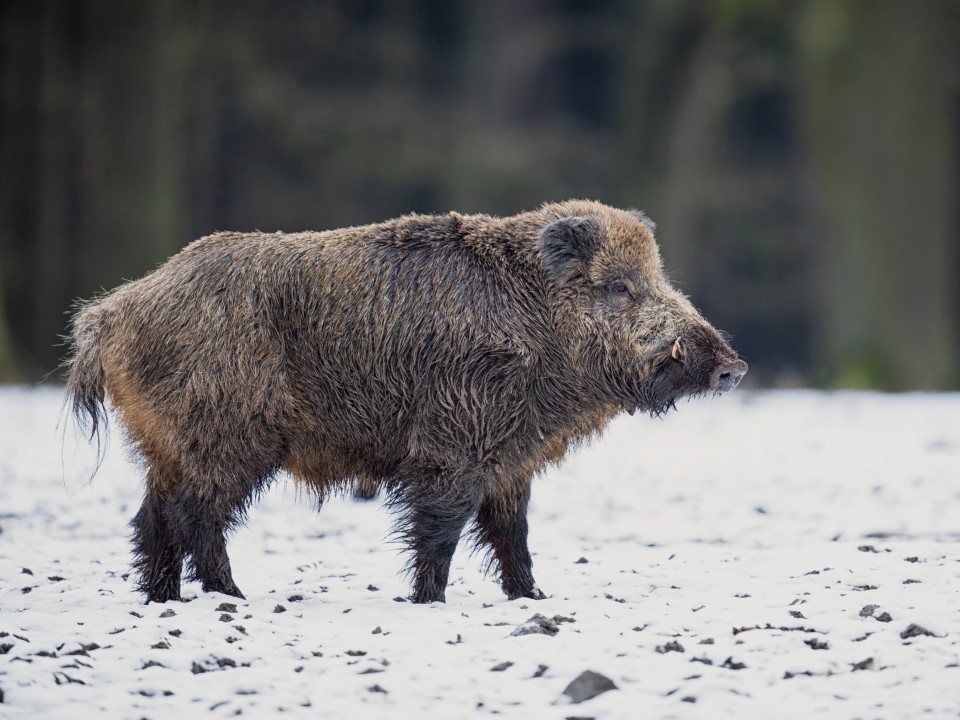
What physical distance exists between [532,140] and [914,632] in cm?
2055

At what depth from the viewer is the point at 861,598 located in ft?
19.1

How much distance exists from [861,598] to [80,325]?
407 centimetres

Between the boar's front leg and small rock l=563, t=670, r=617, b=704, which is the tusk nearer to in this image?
the boar's front leg

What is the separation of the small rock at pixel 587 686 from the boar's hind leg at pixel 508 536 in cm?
187

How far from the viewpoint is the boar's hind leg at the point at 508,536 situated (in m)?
6.61

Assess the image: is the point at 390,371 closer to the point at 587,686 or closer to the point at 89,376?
the point at 89,376

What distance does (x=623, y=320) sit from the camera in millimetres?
6688

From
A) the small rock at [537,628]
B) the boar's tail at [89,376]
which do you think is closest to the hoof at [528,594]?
the small rock at [537,628]

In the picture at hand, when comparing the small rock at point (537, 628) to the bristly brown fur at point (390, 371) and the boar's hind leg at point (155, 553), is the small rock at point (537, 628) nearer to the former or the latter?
the bristly brown fur at point (390, 371)

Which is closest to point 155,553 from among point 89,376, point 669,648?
point 89,376

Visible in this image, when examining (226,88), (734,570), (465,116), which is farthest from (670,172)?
(734,570)

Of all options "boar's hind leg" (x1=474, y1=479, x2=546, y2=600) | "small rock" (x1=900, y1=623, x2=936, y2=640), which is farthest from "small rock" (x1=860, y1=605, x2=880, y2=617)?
"boar's hind leg" (x1=474, y1=479, x2=546, y2=600)

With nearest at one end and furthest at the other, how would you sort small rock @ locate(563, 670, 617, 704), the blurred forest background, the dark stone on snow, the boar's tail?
small rock @ locate(563, 670, 617, 704)
the dark stone on snow
the boar's tail
the blurred forest background

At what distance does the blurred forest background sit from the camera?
1554cm
